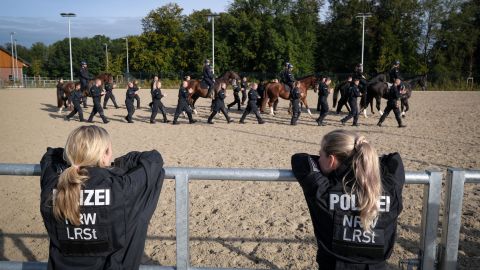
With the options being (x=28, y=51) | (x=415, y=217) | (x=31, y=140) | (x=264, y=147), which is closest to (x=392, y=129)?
(x=264, y=147)

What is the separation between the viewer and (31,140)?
1270 centimetres

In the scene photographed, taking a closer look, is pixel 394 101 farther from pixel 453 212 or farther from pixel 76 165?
pixel 76 165

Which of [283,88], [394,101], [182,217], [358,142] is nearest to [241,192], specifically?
[182,217]

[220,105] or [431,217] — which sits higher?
[431,217]

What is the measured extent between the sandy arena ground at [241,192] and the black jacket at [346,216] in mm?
2297

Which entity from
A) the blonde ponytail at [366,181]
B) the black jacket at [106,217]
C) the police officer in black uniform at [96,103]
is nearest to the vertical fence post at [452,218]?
the blonde ponytail at [366,181]

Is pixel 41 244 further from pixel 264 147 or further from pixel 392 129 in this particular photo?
pixel 392 129

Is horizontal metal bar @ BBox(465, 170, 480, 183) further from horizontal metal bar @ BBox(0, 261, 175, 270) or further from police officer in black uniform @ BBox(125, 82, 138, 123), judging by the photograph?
police officer in black uniform @ BBox(125, 82, 138, 123)

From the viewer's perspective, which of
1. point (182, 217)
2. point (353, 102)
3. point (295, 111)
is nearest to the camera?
point (182, 217)

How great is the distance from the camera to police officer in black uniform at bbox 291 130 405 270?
2105mm

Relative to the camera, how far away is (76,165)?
213 cm

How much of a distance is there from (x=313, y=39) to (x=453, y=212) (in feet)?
196

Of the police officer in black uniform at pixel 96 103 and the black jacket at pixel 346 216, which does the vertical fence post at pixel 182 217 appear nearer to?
the black jacket at pixel 346 216

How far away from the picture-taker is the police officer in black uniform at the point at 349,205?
2.11 metres
